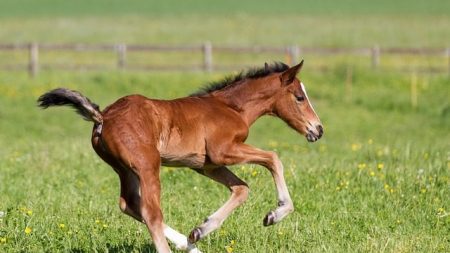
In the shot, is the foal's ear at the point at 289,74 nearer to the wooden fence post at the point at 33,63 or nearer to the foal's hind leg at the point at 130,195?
the foal's hind leg at the point at 130,195

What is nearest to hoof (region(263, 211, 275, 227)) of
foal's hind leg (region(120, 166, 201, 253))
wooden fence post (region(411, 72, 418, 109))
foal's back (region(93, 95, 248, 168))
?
foal's hind leg (region(120, 166, 201, 253))

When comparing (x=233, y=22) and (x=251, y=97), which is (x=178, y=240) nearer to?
(x=251, y=97)

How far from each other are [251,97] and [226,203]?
3.89 ft

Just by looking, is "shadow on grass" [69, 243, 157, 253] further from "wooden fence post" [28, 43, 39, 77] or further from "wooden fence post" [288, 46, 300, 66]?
"wooden fence post" [288, 46, 300, 66]

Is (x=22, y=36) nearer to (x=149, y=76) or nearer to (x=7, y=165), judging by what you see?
(x=149, y=76)

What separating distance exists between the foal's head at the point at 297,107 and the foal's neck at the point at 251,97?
0.10 metres

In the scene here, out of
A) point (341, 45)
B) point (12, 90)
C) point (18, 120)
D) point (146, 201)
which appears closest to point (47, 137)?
point (18, 120)

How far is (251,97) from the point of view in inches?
345

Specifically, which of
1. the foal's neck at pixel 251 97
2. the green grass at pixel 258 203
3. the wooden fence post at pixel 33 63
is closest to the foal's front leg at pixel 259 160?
the green grass at pixel 258 203

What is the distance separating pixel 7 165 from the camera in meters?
13.3

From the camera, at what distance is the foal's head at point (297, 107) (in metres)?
8.74

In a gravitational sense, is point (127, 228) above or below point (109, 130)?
below

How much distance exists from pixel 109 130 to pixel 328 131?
17.1m

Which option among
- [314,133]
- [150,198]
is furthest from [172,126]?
[314,133]
